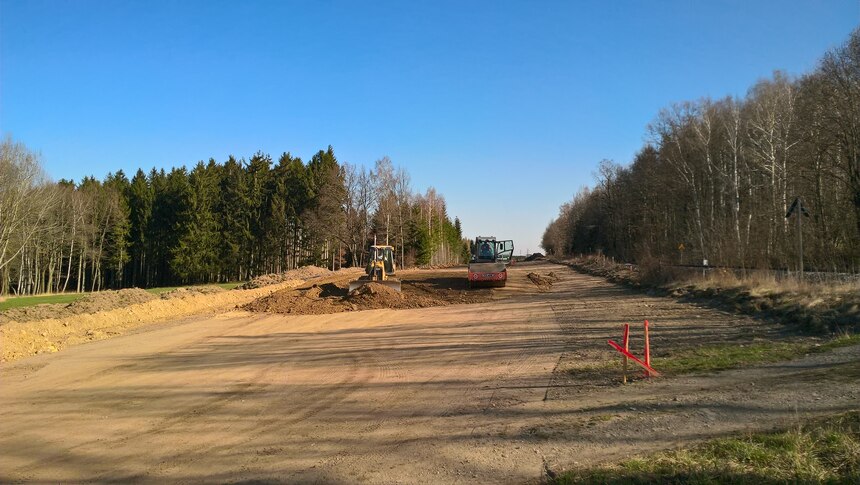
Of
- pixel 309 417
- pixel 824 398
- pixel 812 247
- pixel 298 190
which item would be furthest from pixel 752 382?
pixel 298 190

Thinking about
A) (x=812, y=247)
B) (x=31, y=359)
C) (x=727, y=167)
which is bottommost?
(x=31, y=359)

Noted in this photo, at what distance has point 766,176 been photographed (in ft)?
136

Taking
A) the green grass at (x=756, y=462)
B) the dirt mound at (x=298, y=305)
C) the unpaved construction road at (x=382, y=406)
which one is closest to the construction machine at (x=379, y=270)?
the dirt mound at (x=298, y=305)

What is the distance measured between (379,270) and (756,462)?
2706 centimetres

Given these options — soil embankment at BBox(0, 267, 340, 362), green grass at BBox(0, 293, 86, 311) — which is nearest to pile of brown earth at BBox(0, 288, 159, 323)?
soil embankment at BBox(0, 267, 340, 362)

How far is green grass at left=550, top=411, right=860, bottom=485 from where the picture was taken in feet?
14.7

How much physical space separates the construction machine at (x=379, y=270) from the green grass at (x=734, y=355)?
19.1 m

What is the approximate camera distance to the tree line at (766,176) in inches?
Result: 1223

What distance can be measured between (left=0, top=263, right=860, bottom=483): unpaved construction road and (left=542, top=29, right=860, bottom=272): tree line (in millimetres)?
17849

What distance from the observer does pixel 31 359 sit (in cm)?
1518

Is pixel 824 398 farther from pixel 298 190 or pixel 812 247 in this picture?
pixel 298 190

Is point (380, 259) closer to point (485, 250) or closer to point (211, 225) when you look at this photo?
point (485, 250)

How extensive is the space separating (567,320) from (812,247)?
21.0 metres

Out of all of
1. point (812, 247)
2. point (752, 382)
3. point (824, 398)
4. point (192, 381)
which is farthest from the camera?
point (812, 247)
